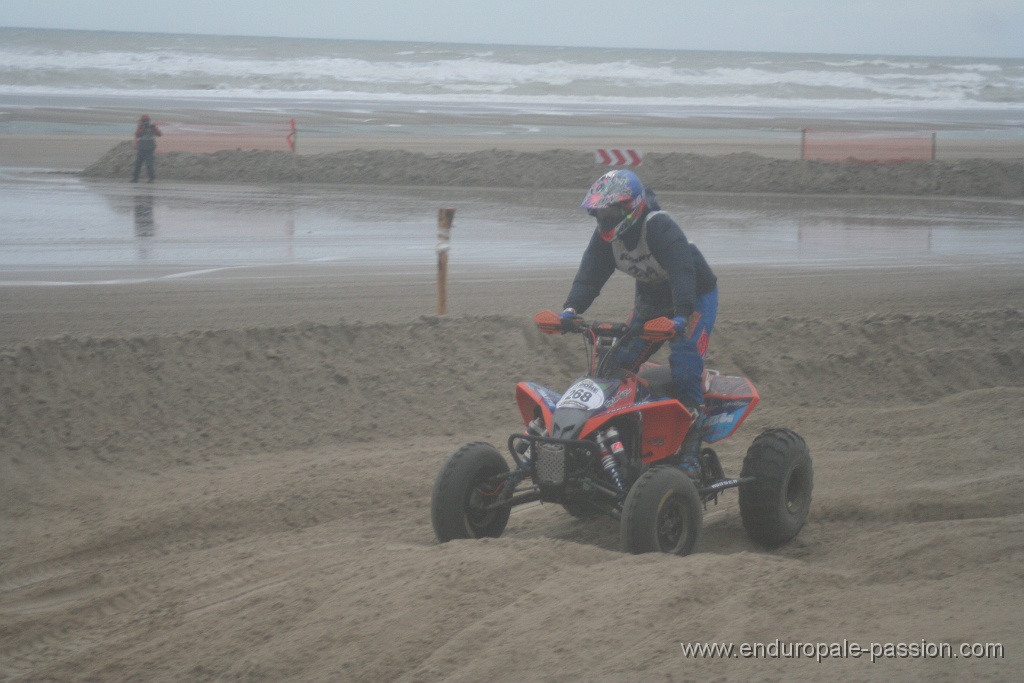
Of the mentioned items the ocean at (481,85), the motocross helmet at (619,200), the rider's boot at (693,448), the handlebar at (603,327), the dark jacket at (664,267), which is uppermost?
the ocean at (481,85)

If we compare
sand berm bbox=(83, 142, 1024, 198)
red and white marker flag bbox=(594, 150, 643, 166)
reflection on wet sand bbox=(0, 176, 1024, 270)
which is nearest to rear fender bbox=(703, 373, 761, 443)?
reflection on wet sand bbox=(0, 176, 1024, 270)

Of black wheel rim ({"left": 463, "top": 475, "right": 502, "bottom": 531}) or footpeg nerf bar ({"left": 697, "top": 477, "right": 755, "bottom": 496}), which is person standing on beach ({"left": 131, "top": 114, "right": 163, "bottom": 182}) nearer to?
black wheel rim ({"left": 463, "top": 475, "right": 502, "bottom": 531})

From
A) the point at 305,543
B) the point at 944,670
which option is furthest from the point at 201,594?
the point at 944,670

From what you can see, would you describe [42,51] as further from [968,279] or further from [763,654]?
[763,654]

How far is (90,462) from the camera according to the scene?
747cm

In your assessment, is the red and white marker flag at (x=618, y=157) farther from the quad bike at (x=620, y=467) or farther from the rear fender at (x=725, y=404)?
the quad bike at (x=620, y=467)

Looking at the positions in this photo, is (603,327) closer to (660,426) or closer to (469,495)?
(660,426)

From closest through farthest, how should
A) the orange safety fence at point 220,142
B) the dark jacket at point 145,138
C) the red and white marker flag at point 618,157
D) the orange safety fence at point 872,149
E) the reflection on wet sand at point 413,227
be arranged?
the reflection on wet sand at point 413,227, the red and white marker flag at point 618,157, the dark jacket at point 145,138, the orange safety fence at point 872,149, the orange safety fence at point 220,142

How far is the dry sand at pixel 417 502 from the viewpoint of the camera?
4.23 m

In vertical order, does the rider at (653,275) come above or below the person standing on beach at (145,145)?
below

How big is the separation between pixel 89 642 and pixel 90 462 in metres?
3.13

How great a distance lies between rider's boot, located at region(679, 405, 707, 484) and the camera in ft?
19.9

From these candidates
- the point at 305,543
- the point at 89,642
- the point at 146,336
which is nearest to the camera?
the point at 89,642

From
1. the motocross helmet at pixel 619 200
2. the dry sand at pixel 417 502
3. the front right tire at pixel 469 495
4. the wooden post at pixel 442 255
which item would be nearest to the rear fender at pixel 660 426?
the dry sand at pixel 417 502
